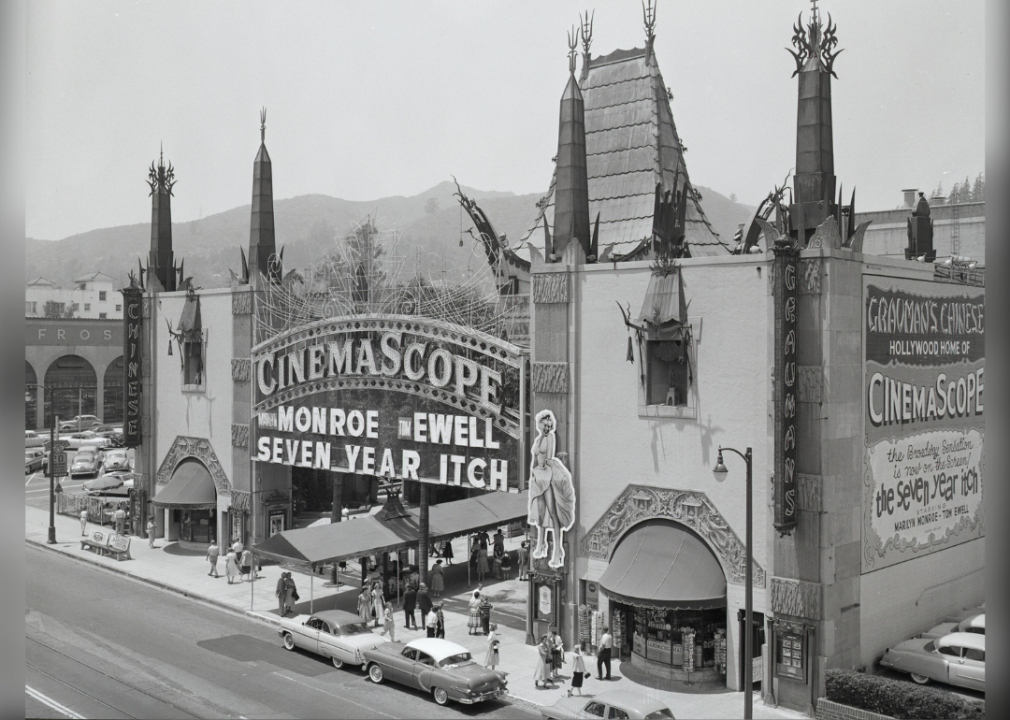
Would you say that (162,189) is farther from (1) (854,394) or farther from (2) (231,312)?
(1) (854,394)

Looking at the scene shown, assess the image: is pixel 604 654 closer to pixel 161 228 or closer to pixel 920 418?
pixel 920 418

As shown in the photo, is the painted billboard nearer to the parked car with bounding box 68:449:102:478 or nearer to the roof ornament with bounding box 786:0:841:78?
the roof ornament with bounding box 786:0:841:78

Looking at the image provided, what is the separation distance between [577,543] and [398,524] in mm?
8311

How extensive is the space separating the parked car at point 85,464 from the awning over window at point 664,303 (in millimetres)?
53212

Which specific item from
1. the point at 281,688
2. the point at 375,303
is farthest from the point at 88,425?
the point at 281,688

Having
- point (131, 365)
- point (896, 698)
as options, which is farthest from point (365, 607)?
point (131, 365)

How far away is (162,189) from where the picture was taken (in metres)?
47.7

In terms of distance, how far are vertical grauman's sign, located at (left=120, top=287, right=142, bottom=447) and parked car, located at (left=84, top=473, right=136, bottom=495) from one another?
14.3 m

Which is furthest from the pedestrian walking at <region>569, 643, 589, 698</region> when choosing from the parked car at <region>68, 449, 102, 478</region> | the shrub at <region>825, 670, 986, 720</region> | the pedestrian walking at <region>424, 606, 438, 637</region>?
the parked car at <region>68, 449, 102, 478</region>

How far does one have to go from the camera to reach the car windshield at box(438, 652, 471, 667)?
24.4 metres

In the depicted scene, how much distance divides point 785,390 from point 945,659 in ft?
27.4

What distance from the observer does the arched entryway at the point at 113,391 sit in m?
76.3

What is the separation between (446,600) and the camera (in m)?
34.4

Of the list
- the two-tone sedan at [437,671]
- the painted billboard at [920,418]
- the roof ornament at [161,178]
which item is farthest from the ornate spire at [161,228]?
the painted billboard at [920,418]
